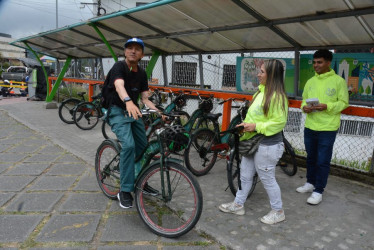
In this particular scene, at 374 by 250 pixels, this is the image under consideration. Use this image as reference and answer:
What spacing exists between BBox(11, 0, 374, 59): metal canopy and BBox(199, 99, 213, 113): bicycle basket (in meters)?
1.20

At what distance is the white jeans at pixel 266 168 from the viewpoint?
2805mm

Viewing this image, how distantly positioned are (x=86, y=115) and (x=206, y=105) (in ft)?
12.0

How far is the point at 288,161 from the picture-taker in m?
4.52

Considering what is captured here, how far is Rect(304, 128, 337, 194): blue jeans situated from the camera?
134 inches

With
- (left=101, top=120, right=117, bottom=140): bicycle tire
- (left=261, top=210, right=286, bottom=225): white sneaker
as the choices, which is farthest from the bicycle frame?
(left=101, top=120, right=117, bottom=140): bicycle tire

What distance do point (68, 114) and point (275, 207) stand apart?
21.6 ft

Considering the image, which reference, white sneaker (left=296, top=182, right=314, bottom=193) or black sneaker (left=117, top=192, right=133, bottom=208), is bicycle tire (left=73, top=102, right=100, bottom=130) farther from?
white sneaker (left=296, top=182, right=314, bottom=193)

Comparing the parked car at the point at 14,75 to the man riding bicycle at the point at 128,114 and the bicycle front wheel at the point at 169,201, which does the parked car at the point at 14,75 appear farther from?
the bicycle front wheel at the point at 169,201

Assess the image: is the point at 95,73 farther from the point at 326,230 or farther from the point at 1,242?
the point at 326,230

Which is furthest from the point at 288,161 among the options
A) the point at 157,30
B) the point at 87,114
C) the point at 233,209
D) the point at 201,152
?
the point at 87,114

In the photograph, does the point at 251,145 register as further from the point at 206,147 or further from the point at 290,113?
the point at 290,113

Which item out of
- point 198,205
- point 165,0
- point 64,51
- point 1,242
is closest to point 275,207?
point 198,205

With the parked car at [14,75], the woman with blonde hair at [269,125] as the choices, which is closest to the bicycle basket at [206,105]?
the woman with blonde hair at [269,125]

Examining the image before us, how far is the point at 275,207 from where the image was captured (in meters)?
2.99
